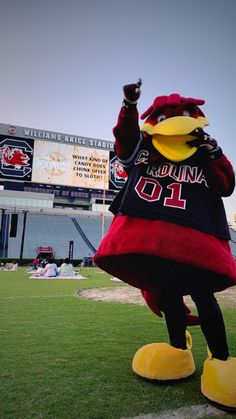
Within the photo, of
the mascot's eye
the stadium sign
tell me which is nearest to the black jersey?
the mascot's eye

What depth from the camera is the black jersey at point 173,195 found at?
5.25 feet

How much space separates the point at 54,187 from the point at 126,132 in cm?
2447

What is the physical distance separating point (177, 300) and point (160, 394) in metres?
0.48

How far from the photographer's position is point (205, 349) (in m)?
2.38

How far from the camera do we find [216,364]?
5.08ft

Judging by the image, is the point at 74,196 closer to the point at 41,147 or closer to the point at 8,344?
the point at 41,147

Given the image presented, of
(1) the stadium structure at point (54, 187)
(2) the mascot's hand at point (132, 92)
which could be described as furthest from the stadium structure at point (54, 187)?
(2) the mascot's hand at point (132, 92)

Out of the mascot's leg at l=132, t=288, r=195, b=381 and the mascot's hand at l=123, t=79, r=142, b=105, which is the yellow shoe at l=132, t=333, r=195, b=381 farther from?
the mascot's hand at l=123, t=79, r=142, b=105

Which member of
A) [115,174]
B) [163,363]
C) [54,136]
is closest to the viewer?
[163,363]

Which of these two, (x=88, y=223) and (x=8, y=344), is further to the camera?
(x=88, y=223)

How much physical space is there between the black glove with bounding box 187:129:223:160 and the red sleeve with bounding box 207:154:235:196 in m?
0.03

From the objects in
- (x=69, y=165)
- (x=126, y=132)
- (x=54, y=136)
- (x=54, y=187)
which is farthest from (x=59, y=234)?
(x=126, y=132)

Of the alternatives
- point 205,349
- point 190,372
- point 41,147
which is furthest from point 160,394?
point 41,147

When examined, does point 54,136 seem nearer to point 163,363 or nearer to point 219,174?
point 219,174
